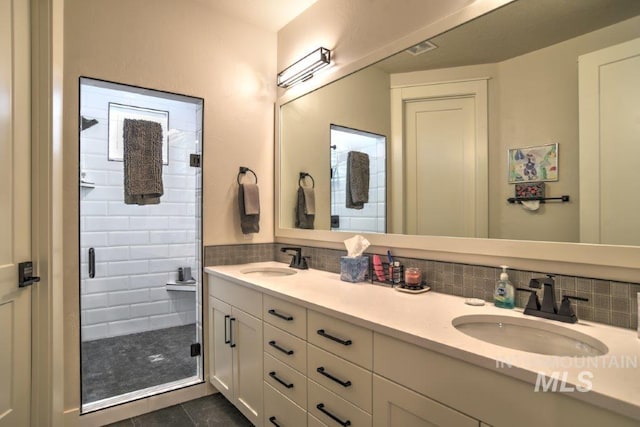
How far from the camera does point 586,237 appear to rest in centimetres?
114

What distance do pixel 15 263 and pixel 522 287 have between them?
6.80 ft

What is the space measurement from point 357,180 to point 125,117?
1.53 meters

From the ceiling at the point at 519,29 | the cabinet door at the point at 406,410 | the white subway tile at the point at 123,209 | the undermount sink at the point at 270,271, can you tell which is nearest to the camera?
the cabinet door at the point at 406,410

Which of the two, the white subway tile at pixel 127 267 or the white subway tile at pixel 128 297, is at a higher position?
the white subway tile at pixel 127 267

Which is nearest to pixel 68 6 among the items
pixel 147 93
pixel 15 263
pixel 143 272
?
pixel 147 93

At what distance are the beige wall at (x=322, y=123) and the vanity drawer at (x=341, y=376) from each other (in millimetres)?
1004

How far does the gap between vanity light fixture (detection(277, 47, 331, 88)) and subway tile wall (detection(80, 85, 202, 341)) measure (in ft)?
2.25

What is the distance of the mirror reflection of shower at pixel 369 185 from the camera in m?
1.85

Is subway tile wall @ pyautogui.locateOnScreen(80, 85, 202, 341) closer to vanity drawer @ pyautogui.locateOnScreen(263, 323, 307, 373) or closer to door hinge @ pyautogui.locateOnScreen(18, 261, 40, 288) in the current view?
door hinge @ pyautogui.locateOnScreen(18, 261, 40, 288)

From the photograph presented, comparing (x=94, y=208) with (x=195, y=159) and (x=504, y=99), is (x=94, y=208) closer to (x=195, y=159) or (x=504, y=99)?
(x=195, y=159)

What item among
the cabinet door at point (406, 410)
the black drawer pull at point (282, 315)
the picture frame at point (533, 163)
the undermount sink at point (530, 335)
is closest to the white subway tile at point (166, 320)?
the black drawer pull at point (282, 315)

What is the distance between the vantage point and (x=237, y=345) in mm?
1920

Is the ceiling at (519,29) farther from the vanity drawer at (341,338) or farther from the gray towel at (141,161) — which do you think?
the gray towel at (141,161)

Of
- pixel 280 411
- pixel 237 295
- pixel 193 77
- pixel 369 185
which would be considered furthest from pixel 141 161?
pixel 280 411
